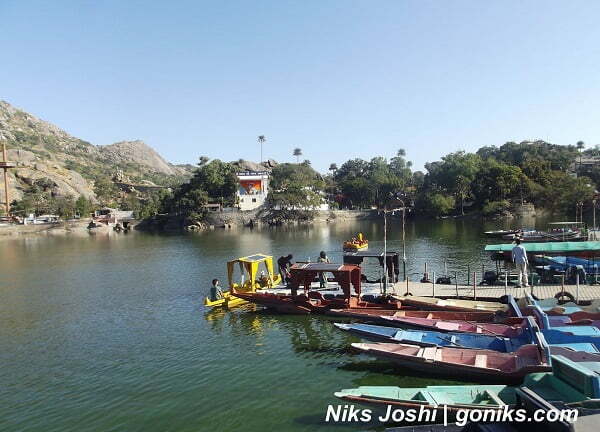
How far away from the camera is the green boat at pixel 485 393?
34.9 ft

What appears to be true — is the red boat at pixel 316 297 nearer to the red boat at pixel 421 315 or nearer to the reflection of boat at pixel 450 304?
the red boat at pixel 421 315

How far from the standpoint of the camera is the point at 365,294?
24578 millimetres

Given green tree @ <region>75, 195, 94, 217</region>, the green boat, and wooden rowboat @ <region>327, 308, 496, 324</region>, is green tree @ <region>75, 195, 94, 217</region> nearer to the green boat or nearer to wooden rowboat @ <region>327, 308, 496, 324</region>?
wooden rowboat @ <region>327, 308, 496, 324</region>

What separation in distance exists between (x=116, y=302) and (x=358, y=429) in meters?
23.8

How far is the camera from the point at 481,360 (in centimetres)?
1418

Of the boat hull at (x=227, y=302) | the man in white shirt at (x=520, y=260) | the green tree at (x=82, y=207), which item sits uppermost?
the green tree at (x=82, y=207)

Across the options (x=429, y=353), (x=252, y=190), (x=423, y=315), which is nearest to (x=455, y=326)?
(x=423, y=315)

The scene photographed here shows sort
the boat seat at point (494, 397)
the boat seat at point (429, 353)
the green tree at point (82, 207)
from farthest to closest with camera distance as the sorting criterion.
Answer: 1. the green tree at point (82, 207)
2. the boat seat at point (429, 353)
3. the boat seat at point (494, 397)

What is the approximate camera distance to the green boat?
34.9ft

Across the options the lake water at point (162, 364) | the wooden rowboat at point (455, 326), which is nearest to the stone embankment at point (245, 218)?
the lake water at point (162, 364)

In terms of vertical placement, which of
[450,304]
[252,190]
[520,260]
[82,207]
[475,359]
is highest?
[252,190]

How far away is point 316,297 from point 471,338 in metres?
9.98

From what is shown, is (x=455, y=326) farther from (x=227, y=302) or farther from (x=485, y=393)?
(x=227, y=302)

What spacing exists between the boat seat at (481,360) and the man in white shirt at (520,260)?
10403mm
